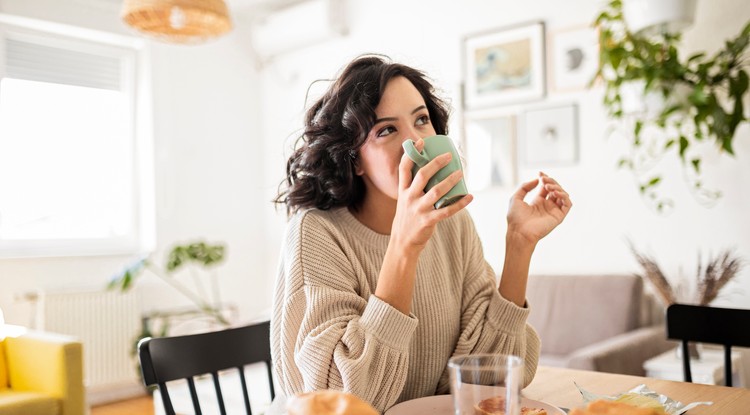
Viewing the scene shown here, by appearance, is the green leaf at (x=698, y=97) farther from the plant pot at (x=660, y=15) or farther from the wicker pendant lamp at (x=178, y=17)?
the wicker pendant lamp at (x=178, y=17)

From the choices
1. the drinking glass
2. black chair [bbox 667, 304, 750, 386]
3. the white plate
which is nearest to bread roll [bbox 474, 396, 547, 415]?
the drinking glass

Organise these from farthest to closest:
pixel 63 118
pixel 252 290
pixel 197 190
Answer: pixel 252 290 < pixel 197 190 < pixel 63 118

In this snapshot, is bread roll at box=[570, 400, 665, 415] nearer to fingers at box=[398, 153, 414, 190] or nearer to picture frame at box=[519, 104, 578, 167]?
fingers at box=[398, 153, 414, 190]

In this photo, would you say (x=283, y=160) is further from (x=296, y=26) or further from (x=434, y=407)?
(x=434, y=407)

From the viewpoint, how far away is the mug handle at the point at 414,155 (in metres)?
0.92

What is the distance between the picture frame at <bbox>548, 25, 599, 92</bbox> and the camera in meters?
3.26

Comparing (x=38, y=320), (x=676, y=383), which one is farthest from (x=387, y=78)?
Result: (x=38, y=320)

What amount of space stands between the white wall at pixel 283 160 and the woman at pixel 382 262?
0.99 m

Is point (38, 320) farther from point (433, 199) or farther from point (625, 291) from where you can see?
point (433, 199)

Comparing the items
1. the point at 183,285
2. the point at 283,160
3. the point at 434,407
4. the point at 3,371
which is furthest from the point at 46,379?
the point at 434,407

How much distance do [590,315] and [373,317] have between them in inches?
89.0

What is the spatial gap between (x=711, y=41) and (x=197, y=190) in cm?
324

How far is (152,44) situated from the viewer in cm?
434

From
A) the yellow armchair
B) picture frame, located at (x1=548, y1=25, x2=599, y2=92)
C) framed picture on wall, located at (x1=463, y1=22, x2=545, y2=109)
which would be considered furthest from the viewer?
framed picture on wall, located at (x1=463, y1=22, x2=545, y2=109)
